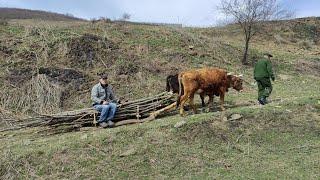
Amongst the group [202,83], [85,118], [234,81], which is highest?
[202,83]

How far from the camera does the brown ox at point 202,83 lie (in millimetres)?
13086

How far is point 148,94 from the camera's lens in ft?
57.2

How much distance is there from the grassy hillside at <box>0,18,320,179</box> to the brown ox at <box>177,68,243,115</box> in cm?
55

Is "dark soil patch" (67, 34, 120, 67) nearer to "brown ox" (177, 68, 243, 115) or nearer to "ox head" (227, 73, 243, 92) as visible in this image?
"ox head" (227, 73, 243, 92)

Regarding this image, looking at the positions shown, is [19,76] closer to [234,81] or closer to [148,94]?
[148,94]

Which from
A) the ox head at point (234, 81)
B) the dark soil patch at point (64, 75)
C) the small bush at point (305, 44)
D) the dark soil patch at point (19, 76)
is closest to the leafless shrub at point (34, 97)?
the dark soil patch at point (19, 76)

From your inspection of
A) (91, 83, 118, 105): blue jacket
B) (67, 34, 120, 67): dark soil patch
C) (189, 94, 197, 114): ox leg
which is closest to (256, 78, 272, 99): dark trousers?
(189, 94, 197, 114): ox leg

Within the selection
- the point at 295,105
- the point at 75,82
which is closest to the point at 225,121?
the point at 295,105

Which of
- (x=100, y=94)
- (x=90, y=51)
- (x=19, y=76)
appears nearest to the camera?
(x=100, y=94)

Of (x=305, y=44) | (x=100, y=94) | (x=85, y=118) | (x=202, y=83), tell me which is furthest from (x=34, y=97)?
(x=305, y=44)

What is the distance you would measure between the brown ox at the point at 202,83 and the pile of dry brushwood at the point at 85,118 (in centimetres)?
72

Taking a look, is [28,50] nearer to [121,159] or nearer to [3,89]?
[3,89]

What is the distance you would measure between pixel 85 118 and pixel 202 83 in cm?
308

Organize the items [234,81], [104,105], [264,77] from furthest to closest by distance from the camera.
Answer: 1. [234,81]
2. [264,77]
3. [104,105]
